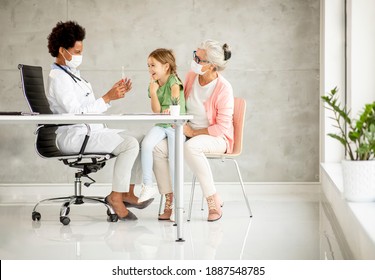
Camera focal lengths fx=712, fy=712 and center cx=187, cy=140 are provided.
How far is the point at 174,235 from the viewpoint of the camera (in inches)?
185

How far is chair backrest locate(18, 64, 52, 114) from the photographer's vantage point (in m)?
5.27

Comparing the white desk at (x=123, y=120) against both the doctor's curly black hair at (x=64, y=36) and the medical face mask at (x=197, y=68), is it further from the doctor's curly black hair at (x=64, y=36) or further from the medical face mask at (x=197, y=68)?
the doctor's curly black hair at (x=64, y=36)

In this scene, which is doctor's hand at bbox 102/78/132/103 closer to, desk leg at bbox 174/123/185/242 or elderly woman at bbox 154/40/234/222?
elderly woman at bbox 154/40/234/222

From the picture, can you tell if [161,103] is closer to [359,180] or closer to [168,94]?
[168,94]

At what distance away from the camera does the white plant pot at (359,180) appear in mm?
3680

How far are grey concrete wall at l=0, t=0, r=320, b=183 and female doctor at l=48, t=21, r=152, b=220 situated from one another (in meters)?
1.74

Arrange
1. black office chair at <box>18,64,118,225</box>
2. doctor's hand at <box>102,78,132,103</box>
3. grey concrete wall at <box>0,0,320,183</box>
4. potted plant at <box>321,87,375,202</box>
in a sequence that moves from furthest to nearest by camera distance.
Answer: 1. grey concrete wall at <box>0,0,320,183</box>
2. black office chair at <box>18,64,118,225</box>
3. doctor's hand at <box>102,78,132,103</box>
4. potted plant at <box>321,87,375,202</box>

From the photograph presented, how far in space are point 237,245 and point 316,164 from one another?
3043 millimetres

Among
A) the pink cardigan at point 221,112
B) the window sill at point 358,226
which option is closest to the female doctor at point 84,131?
the pink cardigan at point 221,112

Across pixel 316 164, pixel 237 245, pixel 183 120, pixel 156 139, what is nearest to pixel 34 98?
pixel 156 139

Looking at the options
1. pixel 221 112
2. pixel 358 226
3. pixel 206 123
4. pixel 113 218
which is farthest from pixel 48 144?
pixel 358 226

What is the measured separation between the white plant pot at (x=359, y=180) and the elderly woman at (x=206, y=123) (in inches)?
61.0

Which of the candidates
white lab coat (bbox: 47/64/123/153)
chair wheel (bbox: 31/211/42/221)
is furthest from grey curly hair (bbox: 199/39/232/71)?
chair wheel (bbox: 31/211/42/221)
